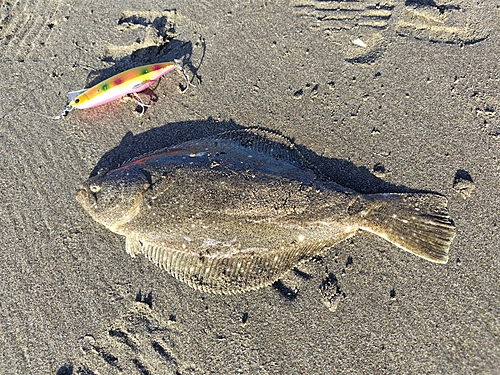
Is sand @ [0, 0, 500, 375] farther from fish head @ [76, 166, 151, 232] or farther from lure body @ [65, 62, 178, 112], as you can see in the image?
fish head @ [76, 166, 151, 232]

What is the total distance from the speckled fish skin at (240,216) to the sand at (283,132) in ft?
0.67

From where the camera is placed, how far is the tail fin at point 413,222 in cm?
337

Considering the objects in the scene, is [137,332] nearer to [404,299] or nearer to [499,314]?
[404,299]

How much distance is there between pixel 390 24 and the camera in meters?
4.12

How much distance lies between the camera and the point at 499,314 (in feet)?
10.6

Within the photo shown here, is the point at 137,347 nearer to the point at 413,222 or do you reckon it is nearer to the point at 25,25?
the point at 413,222

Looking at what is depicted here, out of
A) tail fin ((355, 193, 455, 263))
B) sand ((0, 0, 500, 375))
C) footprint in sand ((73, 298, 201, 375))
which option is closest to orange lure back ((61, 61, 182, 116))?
sand ((0, 0, 500, 375))

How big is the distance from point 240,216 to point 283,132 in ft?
4.13

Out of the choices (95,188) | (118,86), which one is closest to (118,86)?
(118,86)

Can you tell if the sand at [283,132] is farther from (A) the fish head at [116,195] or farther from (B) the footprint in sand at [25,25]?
(A) the fish head at [116,195]

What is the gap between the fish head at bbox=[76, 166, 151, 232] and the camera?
3.39 meters

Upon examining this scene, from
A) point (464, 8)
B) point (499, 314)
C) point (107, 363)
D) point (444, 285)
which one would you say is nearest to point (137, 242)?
point (107, 363)

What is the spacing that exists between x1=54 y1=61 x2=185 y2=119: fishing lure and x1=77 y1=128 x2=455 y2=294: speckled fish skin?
1.04m

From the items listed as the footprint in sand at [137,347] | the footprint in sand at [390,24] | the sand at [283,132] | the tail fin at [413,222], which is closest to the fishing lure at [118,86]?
the sand at [283,132]
